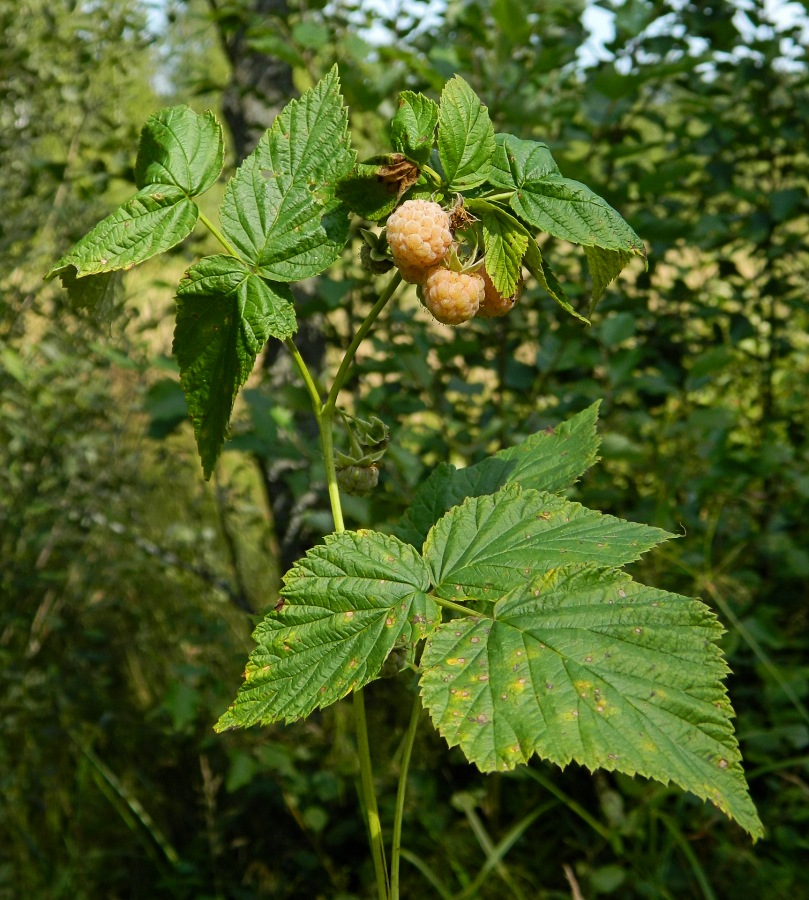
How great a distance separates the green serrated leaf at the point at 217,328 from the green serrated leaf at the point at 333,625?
0.41 ft

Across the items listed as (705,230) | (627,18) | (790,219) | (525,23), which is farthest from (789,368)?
(525,23)

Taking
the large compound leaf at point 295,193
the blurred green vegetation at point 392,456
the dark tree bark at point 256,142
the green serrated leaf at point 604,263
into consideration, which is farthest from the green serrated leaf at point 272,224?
the dark tree bark at point 256,142

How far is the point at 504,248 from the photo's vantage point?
27.4 inches

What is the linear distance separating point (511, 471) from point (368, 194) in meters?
0.32

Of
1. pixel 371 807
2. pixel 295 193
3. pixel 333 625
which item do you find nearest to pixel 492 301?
pixel 295 193

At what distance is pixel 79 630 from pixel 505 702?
214 centimetres

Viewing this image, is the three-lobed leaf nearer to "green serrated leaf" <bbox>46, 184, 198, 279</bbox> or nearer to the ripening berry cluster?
"green serrated leaf" <bbox>46, 184, 198, 279</bbox>

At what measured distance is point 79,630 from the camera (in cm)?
252

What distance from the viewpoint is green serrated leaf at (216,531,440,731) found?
65cm

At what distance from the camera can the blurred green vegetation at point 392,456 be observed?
1.87 metres

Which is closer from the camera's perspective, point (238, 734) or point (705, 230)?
point (705, 230)

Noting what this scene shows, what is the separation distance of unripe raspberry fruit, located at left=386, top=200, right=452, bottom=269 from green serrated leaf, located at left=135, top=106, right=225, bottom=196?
19 centimetres

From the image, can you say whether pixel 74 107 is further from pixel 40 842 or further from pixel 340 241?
pixel 340 241

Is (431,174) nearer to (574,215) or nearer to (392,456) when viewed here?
(574,215)
